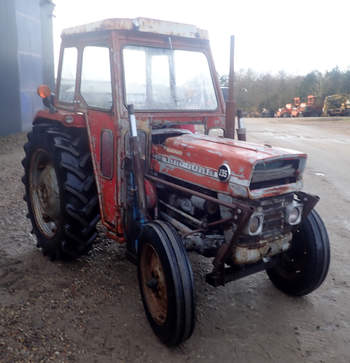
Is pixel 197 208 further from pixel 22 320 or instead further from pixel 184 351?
Result: pixel 22 320

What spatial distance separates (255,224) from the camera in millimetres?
2738

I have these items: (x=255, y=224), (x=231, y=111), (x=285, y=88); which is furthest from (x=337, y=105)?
(x=255, y=224)

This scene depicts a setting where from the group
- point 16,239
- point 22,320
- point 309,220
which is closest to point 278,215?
point 309,220

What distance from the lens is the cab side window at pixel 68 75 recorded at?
12.7 ft

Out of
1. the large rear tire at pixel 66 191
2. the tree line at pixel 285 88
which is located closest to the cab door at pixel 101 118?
the large rear tire at pixel 66 191

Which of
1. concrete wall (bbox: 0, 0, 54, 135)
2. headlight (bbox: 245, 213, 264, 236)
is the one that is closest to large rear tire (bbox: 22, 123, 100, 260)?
headlight (bbox: 245, 213, 264, 236)

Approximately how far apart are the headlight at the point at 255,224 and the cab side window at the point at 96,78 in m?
1.53

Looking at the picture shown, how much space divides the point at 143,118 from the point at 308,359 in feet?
7.29

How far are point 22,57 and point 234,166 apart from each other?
1023 cm

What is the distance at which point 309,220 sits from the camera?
332cm

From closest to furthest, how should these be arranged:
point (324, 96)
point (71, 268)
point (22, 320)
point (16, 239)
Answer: point (22, 320), point (71, 268), point (16, 239), point (324, 96)

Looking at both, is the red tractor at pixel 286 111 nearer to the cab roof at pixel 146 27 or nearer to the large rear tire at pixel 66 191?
the cab roof at pixel 146 27

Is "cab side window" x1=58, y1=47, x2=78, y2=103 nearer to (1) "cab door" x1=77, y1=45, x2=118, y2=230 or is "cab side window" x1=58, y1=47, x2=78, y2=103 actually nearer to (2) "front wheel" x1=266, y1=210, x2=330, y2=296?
(1) "cab door" x1=77, y1=45, x2=118, y2=230

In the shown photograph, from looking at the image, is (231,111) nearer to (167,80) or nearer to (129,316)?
(167,80)
